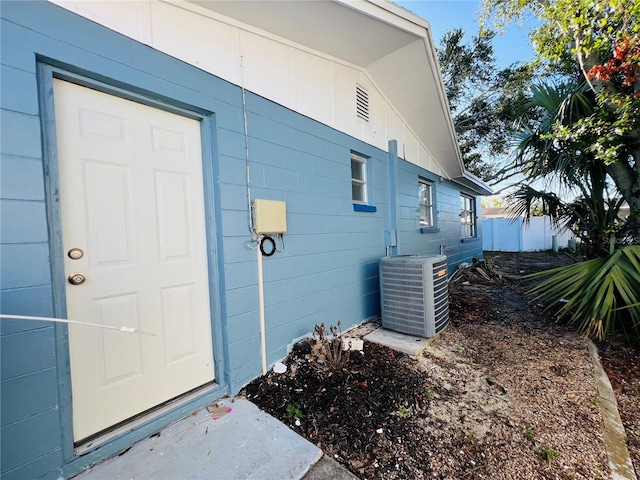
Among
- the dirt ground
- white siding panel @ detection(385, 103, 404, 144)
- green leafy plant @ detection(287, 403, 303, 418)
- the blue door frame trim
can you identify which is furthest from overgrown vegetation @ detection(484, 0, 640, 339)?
the blue door frame trim

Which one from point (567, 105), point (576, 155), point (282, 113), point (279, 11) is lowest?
point (576, 155)

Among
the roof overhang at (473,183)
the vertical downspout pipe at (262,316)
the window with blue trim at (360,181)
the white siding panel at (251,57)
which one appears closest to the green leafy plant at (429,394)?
the vertical downspout pipe at (262,316)

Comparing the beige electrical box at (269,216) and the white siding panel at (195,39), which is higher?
the white siding panel at (195,39)

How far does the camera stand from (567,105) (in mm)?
4012

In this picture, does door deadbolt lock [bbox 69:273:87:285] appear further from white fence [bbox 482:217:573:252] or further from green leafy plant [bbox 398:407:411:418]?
white fence [bbox 482:217:573:252]

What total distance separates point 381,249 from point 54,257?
385 centimetres

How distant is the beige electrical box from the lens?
2.53 meters

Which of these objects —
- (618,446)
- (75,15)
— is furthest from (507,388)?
(75,15)

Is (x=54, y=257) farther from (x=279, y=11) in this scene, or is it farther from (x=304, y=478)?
(x=279, y=11)

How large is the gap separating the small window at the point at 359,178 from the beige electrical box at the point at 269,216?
173 centimetres

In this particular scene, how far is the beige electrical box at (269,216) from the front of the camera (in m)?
2.53

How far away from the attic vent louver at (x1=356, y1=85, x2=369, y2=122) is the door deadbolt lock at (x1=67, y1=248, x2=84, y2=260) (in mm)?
3711

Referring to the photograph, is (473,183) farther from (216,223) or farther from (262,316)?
(216,223)

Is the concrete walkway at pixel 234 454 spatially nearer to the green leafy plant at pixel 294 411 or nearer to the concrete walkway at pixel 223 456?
the concrete walkway at pixel 223 456
